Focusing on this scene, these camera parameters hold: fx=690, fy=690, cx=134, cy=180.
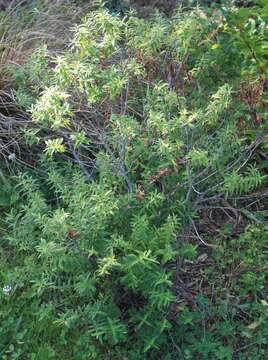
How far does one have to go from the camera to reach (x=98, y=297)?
3705 mm

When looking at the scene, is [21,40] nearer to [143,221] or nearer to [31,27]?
[31,27]

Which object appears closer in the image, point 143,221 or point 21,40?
point 143,221

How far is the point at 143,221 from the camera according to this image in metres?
3.42

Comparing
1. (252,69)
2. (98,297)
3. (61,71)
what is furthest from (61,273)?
(252,69)

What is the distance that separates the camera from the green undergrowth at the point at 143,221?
3459 mm

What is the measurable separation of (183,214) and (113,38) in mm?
1021

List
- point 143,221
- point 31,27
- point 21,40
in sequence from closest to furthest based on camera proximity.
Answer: point 143,221, point 21,40, point 31,27

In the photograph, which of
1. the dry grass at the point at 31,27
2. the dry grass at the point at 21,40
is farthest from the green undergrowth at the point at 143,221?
the dry grass at the point at 31,27

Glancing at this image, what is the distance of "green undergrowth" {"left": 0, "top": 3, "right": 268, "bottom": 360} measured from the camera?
11.3 feet

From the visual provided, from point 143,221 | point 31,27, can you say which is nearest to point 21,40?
point 31,27

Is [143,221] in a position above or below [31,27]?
below

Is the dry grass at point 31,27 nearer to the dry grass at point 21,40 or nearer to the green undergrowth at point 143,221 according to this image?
the dry grass at point 21,40

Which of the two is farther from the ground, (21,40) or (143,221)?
(21,40)

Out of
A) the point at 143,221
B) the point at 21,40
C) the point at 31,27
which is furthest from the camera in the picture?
the point at 31,27
